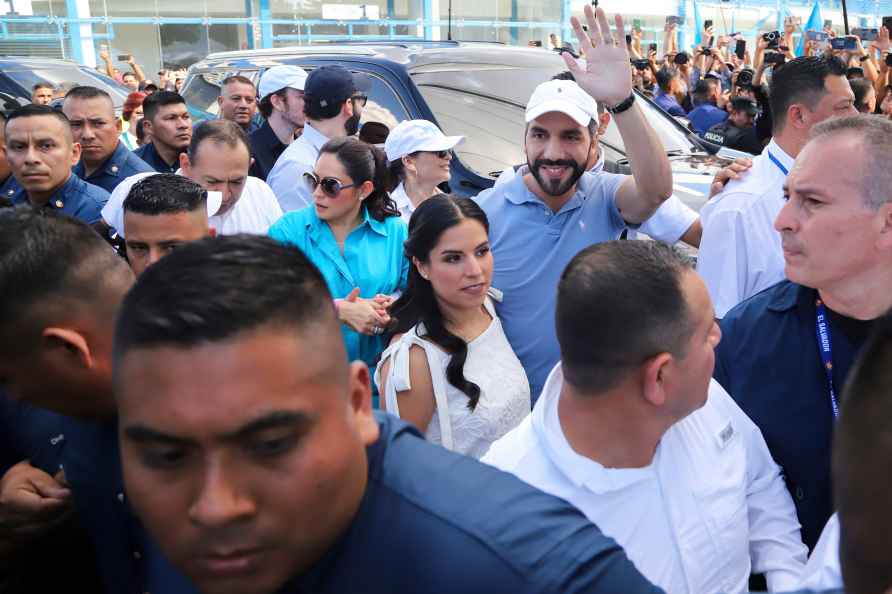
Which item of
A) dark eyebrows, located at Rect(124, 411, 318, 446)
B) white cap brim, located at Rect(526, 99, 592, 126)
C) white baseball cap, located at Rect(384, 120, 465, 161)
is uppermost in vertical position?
white cap brim, located at Rect(526, 99, 592, 126)

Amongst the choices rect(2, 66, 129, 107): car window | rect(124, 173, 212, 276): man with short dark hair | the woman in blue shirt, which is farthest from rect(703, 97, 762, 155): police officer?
rect(2, 66, 129, 107): car window

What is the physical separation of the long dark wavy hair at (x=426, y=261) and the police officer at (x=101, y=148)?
276 cm

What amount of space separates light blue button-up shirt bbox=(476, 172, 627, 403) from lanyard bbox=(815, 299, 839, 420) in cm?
108

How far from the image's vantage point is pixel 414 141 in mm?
4551

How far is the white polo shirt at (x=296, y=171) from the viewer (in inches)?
191

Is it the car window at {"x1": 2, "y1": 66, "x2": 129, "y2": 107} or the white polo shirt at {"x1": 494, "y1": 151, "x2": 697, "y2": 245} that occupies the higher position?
the car window at {"x1": 2, "y1": 66, "x2": 129, "y2": 107}

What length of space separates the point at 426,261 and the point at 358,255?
1.94 ft

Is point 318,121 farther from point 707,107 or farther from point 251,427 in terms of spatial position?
point 707,107

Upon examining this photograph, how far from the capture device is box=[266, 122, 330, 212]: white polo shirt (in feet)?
15.9

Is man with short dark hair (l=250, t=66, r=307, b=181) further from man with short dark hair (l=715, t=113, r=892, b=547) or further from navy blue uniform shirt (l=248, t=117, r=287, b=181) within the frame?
man with short dark hair (l=715, t=113, r=892, b=547)

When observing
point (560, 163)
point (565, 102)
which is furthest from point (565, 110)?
point (560, 163)

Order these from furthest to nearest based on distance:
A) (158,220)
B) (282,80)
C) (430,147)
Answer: (282,80) < (430,147) < (158,220)

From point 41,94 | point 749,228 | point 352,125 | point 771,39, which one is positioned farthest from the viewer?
point 771,39

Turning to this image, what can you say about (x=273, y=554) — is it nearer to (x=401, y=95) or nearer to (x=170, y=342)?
(x=170, y=342)
